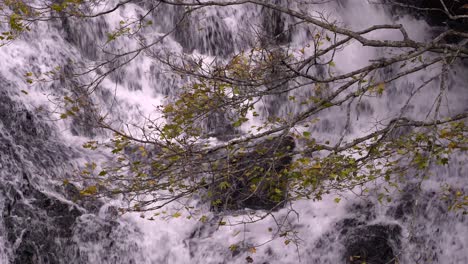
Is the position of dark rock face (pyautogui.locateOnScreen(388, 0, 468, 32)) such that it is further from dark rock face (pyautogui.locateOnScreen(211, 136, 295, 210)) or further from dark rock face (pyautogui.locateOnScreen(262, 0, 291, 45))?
dark rock face (pyautogui.locateOnScreen(211, 136, 295, 210))

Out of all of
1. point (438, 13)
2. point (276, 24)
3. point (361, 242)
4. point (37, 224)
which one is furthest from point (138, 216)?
point (438, 13)

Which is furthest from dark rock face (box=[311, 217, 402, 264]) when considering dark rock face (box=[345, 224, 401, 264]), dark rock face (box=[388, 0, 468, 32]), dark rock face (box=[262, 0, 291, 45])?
dark rock face (box=[262, 0, 291, 45])

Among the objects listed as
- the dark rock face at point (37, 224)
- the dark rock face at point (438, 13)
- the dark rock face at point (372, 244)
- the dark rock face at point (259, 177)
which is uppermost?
the dark rock face at point (438, 13)

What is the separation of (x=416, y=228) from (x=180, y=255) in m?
3.57

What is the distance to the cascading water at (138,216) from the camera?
7.21 metres

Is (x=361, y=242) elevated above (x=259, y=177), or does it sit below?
below

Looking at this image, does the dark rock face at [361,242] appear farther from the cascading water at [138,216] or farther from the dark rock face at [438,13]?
the dark rock face at [438,13]

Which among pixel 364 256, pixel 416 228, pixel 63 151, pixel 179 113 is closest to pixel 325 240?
pixel 364 256

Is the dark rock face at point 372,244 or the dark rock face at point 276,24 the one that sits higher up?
the dark rock face at point 276,24

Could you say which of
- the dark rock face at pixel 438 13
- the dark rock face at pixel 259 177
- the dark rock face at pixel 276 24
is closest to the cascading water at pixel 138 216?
the dark rock face at pixel 438 13

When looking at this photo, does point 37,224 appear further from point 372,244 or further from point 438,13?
point 438,13

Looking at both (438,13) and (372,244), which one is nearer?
(372,244)

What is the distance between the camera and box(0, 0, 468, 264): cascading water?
23.6ft

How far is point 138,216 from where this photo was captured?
8344 millimetres
